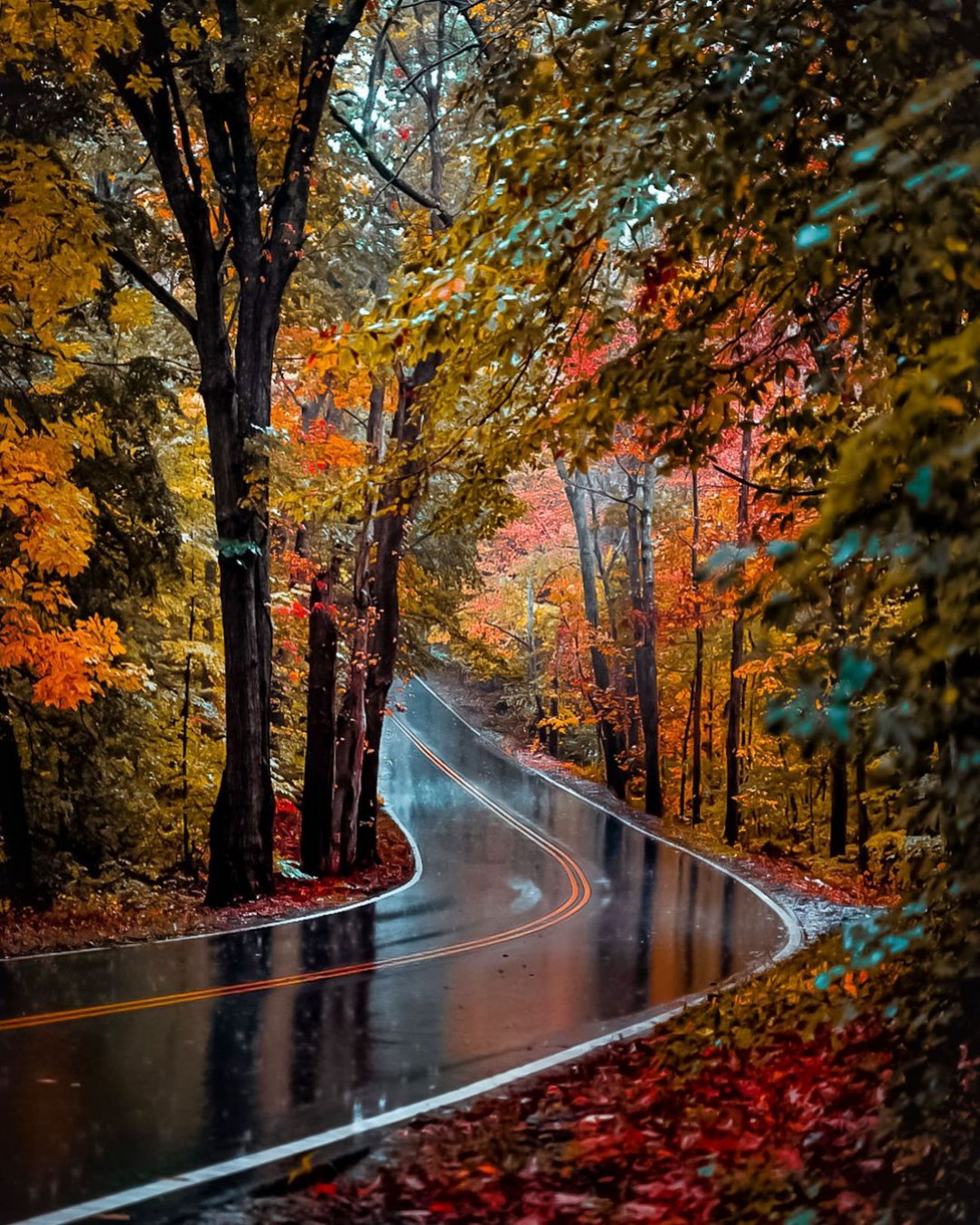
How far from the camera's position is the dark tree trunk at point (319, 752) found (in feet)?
62.9

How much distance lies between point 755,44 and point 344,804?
1691 cm

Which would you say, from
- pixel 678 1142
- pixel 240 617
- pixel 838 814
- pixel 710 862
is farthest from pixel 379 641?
pixel 678 1142

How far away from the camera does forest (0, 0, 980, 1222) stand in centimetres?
322

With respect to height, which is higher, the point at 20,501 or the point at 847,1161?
the point at 20,501

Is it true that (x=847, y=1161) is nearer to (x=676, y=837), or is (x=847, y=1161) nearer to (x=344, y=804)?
(x=344, y=804)

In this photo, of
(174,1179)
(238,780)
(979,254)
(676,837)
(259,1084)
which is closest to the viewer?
(979,254)

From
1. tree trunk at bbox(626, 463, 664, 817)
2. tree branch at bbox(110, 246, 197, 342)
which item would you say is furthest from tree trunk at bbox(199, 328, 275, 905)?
tree trunk at bbox(626, 463, 664, 817)

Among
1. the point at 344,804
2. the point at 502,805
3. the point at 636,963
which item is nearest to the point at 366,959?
the point at 636,963

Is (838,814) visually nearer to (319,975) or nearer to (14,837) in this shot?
(319,975)

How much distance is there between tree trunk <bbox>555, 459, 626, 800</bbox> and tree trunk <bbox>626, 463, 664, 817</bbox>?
6.22ft

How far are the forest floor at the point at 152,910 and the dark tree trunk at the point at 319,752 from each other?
2.07 ft

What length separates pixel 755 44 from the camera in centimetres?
468

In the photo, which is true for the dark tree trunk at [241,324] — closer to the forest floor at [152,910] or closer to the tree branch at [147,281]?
the tree branch at [147,281]

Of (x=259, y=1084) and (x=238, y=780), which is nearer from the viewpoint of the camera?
(x=259, y=1084)
